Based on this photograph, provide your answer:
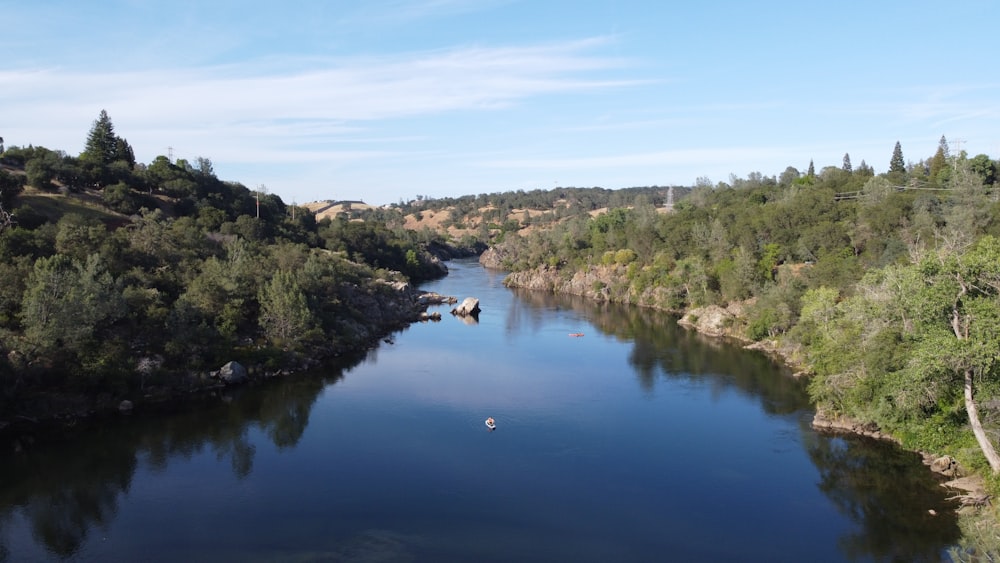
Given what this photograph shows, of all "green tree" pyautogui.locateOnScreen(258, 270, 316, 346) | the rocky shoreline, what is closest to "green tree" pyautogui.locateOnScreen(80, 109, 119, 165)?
"green tree" pyautogui.locateOnScreen(258, 270, 316, 346)

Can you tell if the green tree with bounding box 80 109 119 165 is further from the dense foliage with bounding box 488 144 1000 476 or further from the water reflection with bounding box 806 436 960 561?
the water reflection with bounding box 806 436 960 561

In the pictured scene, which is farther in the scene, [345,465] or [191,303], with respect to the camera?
[191,303]

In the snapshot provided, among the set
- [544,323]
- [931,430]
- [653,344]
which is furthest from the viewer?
[544,323]

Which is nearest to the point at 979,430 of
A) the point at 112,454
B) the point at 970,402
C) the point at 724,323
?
the point at 970,402

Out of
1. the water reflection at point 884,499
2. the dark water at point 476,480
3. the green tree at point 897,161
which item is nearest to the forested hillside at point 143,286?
the dark water at point 476,480

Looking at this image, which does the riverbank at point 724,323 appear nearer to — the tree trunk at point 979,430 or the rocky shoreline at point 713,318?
the rocky shoreline at point 713,318

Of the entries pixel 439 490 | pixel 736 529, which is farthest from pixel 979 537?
pixel 439 490

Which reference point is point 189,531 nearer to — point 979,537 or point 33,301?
point 33,301
